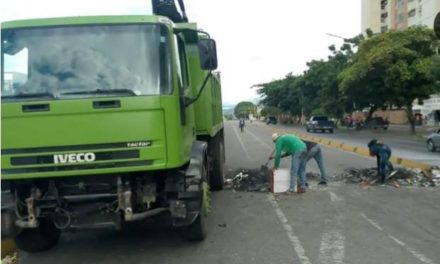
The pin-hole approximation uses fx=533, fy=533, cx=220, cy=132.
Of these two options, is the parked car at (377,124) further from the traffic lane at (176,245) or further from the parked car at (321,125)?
the traffic lane at (176,245)

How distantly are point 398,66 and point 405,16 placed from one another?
56.6 meters

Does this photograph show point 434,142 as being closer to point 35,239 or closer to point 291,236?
point 291,236

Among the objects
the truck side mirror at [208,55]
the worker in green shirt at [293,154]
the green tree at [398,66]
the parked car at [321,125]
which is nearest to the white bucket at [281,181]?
the worker in green shirt at [293,154]

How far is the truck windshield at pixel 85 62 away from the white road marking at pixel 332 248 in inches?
106

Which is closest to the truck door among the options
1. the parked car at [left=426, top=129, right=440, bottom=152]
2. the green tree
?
the parked car at [left=426, top=129, right=440, bottom=152]

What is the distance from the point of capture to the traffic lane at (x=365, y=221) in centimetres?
660

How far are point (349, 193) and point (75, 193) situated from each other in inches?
275

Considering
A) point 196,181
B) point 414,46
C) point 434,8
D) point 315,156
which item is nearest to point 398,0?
point 434,8

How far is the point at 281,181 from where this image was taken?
11477 mm

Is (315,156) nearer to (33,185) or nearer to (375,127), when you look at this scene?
(33,185)

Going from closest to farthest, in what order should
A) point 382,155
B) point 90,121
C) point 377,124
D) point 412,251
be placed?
point 90,121 → point 412,251 → point 382,155 → point 377,124

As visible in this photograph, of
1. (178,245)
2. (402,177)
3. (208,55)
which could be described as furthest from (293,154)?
(208,55)

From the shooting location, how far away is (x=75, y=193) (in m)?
6.20

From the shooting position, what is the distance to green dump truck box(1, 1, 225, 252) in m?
5.86
